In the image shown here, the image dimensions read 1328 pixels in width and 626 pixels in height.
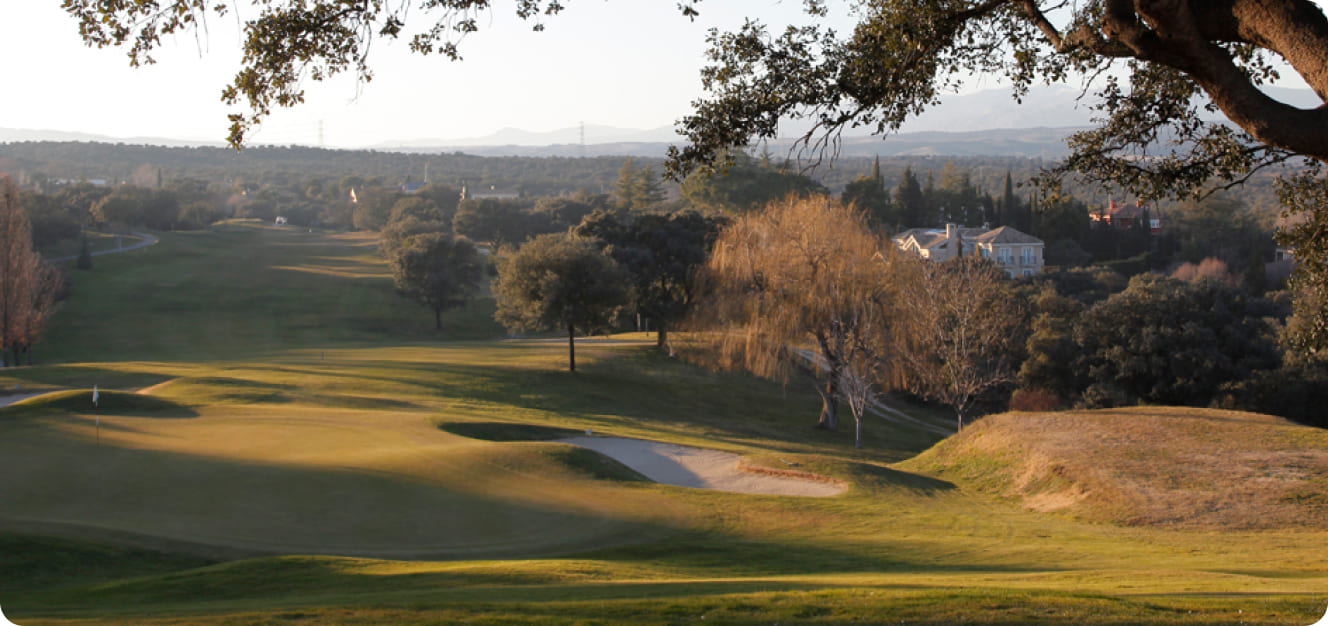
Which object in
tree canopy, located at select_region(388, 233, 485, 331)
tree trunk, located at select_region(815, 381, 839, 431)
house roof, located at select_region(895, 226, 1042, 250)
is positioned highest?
house roof, located at select_region(895, 226, 1042, 250)

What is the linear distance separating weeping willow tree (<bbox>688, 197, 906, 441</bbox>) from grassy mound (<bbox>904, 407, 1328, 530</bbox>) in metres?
8.56

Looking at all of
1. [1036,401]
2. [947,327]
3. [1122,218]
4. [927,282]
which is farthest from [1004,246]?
[927,282]

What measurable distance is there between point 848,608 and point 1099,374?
125ft

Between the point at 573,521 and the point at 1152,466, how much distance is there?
39.7ft

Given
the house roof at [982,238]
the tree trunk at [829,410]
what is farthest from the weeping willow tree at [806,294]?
the house roof at [982,238]

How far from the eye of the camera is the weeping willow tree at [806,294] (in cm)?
3288

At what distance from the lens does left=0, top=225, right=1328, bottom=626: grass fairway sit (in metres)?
8.96

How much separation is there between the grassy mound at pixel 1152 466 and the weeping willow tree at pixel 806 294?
337 inches

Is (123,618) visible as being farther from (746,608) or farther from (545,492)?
(545,492)

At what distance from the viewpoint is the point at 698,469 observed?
2230 cm

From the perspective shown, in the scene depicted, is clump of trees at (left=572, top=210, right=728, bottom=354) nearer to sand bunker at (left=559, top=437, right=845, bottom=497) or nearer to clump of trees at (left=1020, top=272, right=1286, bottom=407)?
clump of trees at (left=1020, top=272, right=1286, bottom=407)

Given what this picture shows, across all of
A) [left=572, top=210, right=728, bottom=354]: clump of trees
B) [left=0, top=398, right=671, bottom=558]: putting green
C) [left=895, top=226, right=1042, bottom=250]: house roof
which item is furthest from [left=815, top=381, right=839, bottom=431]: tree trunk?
[left=895, top=226, right=1042, bottom=250]: house roof

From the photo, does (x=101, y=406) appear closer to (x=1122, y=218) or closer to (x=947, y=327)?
(x=947, y=327)

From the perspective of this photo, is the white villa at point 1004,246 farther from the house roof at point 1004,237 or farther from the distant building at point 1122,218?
the distant building at point 1122,218
